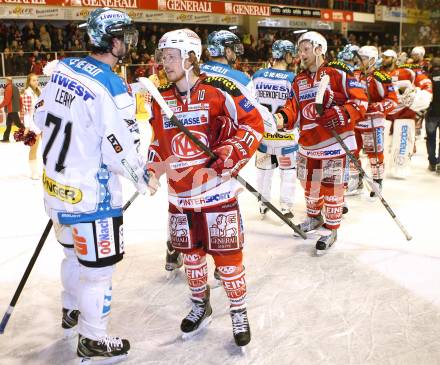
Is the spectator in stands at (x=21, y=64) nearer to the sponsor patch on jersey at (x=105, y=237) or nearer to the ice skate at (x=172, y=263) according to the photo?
the ice skate at (x=172, y=263)

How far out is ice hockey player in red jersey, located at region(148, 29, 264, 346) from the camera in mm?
2500

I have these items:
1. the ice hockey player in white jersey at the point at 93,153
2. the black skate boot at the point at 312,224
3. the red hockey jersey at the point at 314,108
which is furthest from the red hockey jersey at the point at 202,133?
the black skate boot at the point at 312,224

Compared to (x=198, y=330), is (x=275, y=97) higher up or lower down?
higher up

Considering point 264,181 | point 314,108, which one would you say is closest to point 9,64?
point 264,181

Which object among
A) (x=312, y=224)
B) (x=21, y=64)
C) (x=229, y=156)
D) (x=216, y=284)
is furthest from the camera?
(x=21, y=64)

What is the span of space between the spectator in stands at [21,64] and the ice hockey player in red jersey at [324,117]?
357 inches

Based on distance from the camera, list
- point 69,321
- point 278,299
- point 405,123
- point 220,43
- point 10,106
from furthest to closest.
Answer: point 10,106 → point 405,123 → point 220,43 → point 278,299 → point 69,321

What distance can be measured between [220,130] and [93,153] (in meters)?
0.67

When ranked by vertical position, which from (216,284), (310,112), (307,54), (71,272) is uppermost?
(307,54)

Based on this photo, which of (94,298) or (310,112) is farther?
(310,112)

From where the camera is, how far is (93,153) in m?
2.24

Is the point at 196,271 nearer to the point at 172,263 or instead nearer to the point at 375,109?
the point at 172,263

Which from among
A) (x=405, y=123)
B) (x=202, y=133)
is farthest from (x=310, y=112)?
(x=405, y=123)

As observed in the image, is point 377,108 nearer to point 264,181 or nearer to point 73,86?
point 264,181
